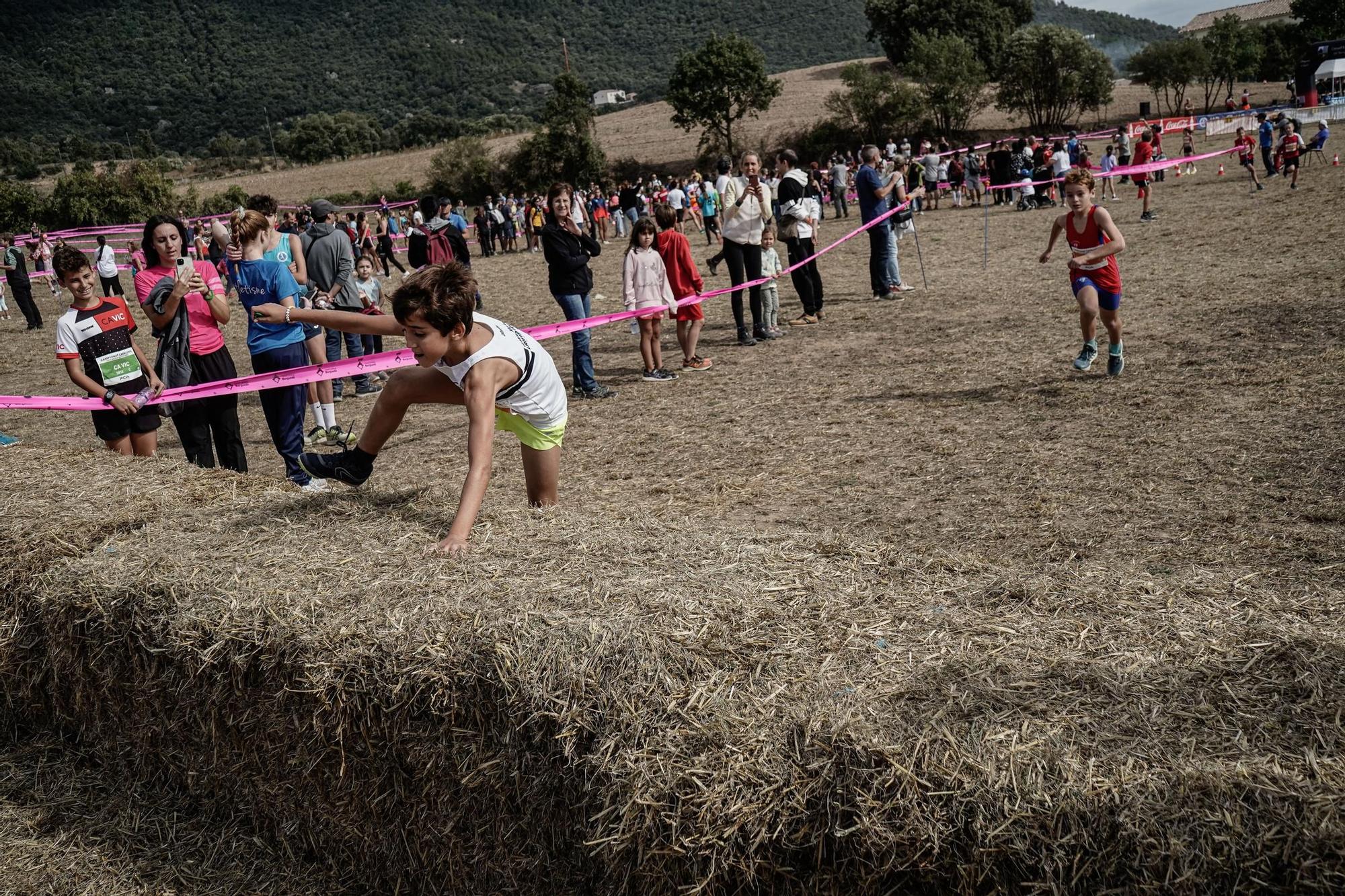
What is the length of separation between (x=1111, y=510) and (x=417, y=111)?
534ft

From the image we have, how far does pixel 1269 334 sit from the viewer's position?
9.45 metres

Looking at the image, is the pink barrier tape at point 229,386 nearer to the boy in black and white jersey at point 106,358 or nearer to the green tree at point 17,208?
the boy in black and white jersey at point 106,358

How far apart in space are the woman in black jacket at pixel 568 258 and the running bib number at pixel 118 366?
3991 millimetres

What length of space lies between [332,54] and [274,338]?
181418 mm

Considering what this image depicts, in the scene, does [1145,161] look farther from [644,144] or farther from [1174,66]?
[644,144]

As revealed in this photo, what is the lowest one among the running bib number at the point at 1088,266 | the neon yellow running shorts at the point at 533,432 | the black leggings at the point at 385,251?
the neon yellow running shorts at the point at 533,432

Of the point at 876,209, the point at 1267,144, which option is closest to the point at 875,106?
the point at 1267,144

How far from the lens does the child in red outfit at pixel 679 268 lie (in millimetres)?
10836

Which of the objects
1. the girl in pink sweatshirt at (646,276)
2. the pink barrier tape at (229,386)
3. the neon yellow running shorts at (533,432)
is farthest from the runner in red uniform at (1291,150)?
the neon yellow running shorts at (533,432)

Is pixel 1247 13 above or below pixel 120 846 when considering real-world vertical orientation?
above

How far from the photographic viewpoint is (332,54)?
167500 mm

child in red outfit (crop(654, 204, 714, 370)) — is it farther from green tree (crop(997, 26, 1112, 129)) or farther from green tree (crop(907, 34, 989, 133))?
green tree (crop(997, 26, 1112, 129))

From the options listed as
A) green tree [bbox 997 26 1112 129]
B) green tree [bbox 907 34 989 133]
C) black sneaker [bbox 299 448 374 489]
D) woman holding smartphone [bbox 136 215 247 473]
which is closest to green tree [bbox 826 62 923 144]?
green tree [bbox 907 34 989 133]

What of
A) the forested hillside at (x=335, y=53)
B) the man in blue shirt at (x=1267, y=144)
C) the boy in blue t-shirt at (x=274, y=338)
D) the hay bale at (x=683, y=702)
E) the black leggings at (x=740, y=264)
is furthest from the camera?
the forested hillside at (x=335, y=53)
